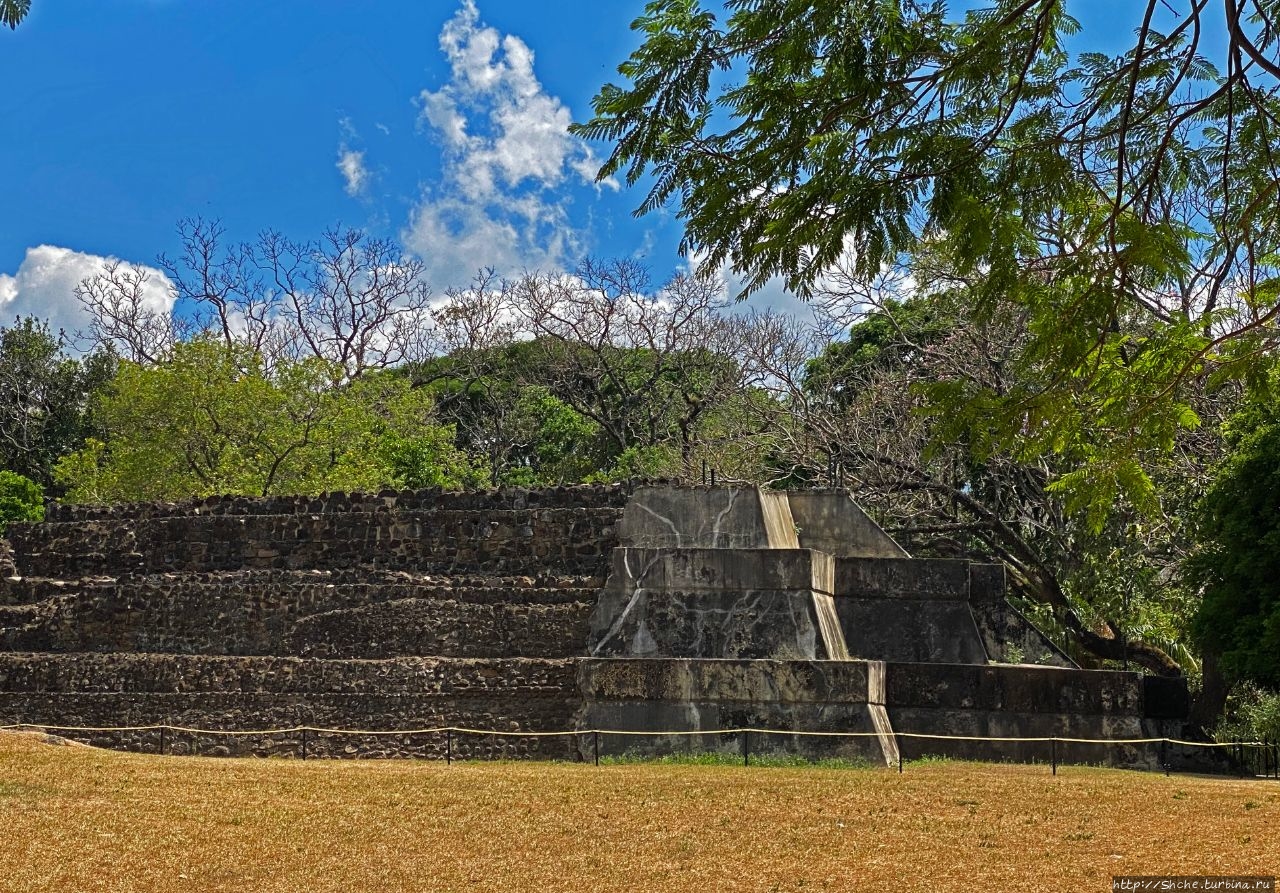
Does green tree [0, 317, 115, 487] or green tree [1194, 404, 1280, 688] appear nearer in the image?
green tree [1194, 404, 1280, 688]

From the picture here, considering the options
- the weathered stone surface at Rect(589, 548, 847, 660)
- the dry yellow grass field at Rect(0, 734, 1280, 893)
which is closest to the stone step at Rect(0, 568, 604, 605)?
the weathered stone surface at Rect(589, 548, 847, 660)

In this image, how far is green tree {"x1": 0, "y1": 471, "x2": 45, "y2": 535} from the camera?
2920 centimetres

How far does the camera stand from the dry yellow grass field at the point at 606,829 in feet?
26.1

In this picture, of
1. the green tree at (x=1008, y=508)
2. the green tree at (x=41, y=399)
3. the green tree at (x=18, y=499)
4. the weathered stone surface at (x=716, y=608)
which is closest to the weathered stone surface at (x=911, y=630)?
the weathered stone surface at (x=716, y=608)

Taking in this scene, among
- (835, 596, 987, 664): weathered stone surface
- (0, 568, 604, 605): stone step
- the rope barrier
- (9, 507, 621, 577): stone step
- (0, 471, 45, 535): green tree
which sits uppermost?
(0, 471, 45, 535): green tree

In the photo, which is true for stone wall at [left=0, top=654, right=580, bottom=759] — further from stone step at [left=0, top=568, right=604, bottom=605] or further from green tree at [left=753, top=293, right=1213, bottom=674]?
green tree at [left=753, top=293, right=1213, bottom=674]

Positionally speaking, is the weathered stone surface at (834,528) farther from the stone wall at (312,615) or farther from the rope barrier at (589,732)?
the stone wall at (312,615)

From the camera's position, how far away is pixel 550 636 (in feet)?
46.5

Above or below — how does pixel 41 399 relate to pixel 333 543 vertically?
above

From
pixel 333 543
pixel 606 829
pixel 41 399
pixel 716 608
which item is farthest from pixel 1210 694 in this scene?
pixel 41 399

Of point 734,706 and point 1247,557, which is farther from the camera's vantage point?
point 1247,557

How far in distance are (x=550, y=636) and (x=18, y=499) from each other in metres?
19.7

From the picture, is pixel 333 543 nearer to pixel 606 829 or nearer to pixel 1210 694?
pixel 606 829

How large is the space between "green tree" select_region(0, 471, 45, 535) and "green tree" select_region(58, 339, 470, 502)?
394cm
